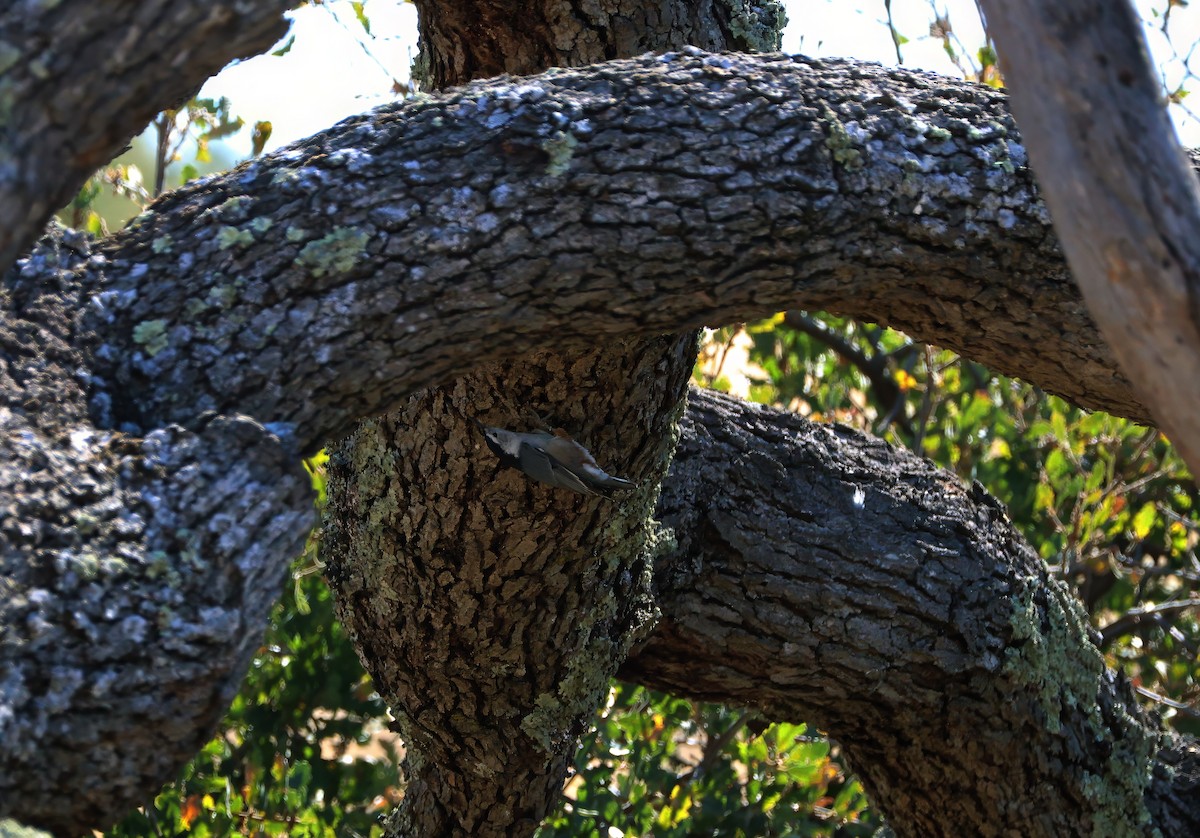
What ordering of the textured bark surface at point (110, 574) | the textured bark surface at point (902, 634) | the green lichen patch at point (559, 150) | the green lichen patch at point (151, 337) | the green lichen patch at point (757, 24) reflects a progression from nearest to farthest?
1. the textured bark surface at point (110, 574)
2. the green lichen patch at point (151, 337)
3. the green lichen patch at point (559, 150)
4. the green lichen patch at point (757, 24)
5. the textured bark surface at point (902, 634)

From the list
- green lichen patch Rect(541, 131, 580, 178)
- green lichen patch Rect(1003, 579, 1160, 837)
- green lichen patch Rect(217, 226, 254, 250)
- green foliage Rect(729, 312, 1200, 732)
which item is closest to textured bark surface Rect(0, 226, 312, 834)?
green lichen patch Rect(217, 226, 254, 250)

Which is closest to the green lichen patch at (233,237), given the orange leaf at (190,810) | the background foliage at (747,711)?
the background foliage at (747,711)

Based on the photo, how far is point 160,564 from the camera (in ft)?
4.26

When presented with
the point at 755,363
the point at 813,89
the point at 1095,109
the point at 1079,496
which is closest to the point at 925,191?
the point at 813,89

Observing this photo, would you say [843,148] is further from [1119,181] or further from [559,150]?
[1119,181]

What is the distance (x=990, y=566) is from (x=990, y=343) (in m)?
0.82

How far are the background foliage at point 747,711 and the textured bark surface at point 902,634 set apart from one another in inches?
18.0

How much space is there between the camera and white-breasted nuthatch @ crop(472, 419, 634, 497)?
198 centimetres

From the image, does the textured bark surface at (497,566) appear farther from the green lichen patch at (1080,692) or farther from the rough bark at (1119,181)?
the rough bark at (1119,181)

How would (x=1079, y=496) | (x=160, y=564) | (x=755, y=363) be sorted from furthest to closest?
(x=755, y=363), (x=1079, y=496), (x=160, y=564)

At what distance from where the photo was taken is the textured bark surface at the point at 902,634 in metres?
2.45

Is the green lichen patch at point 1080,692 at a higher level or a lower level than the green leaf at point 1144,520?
lower

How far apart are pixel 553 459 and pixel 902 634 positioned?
0.91 metres

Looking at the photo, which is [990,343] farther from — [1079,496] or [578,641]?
[1079,496]
